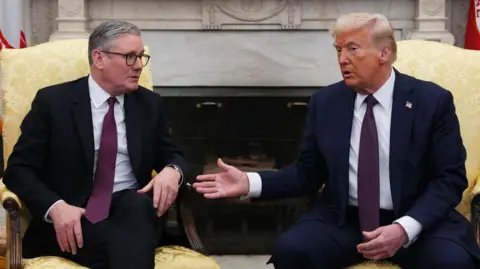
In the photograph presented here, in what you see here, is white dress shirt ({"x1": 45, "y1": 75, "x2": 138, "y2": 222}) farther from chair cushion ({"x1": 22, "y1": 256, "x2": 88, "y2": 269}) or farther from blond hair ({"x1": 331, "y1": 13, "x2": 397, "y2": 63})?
blond hair ({"x1": 331, "y1": 13, "x2": 397, "y2": 63})

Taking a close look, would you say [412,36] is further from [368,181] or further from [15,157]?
[15,157]

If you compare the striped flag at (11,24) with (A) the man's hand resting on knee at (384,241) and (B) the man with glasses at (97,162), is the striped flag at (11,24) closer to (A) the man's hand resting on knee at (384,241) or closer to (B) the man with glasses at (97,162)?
(B) the man with glasses at (97,162)

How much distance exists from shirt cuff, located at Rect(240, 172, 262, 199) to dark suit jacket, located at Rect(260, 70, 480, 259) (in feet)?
0.05

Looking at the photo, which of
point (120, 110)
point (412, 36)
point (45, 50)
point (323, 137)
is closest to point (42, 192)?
point (120, 110)

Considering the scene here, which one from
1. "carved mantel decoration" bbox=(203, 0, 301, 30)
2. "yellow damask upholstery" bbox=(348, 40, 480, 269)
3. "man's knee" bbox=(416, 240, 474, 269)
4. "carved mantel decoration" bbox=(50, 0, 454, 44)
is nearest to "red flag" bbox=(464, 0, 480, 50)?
"carved mantel decoration" bbox=(50, 0, 454, 44)

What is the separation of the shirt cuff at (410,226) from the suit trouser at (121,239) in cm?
76

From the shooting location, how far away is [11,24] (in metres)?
4.72

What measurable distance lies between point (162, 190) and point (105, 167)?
8.9 inches

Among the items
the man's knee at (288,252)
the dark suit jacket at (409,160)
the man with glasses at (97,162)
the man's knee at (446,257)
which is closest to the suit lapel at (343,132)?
the dark suit jacket at (409,160)

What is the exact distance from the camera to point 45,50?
3.17 meters

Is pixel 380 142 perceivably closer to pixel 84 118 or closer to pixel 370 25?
pixel 370 25

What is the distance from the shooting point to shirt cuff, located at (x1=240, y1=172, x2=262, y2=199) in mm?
2730

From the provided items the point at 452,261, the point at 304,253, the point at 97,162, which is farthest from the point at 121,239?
the point at 452,261

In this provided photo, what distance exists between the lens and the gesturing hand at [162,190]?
2705mm
